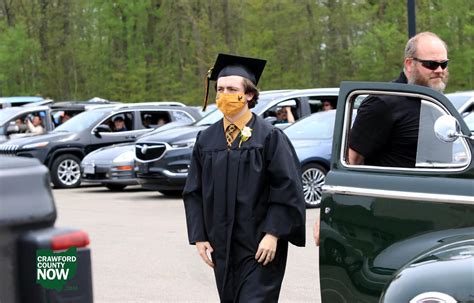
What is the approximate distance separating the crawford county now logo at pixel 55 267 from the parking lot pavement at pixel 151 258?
4915 mm

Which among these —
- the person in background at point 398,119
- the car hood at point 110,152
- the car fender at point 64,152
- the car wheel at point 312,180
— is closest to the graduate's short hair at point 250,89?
the person in background at point 398,119

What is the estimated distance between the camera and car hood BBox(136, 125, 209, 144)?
655 inches

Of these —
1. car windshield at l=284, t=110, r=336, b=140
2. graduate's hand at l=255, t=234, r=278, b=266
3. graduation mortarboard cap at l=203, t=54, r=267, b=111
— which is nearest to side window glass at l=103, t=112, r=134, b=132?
car windshield at l=284, t=110, r=336, b=140

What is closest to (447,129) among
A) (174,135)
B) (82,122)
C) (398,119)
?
(398,119)

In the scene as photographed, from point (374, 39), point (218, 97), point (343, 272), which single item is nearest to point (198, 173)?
point (218, 97)

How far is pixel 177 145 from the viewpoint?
54.2 feet

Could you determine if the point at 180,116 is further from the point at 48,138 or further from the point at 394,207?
the point at 394,207

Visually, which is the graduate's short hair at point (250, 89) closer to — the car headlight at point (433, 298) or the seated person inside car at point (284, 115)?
the car headlight at point (433, 298)

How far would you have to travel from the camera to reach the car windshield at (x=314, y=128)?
619 inches

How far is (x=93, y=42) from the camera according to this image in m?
49.5

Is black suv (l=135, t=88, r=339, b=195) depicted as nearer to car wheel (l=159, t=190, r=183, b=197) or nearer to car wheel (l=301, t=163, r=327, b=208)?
car wheel (l=159, t=190, r=183, b=197)

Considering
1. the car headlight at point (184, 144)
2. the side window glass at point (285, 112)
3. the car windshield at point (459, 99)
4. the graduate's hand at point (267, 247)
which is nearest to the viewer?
the graduate's hand at point (267, 247)

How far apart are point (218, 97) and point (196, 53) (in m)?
38.4

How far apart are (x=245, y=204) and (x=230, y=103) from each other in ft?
1.87
